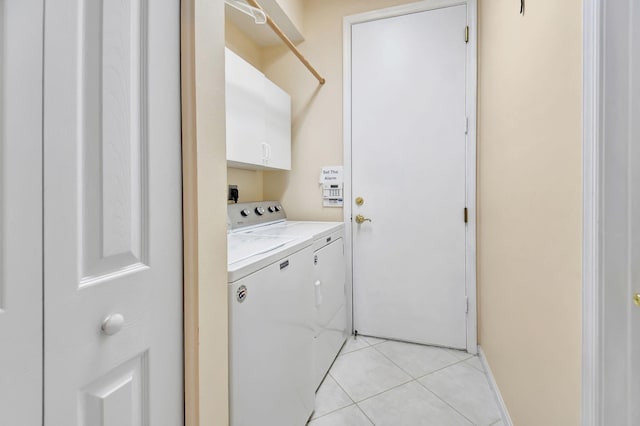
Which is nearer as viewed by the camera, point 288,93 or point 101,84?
point 101,84

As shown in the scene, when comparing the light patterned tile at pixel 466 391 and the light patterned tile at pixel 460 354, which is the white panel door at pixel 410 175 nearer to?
the light patterned tile at pixel 460 354

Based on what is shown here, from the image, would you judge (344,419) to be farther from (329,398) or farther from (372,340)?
(372,340)

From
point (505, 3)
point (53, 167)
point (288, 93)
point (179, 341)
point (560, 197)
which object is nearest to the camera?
point (53, 167)

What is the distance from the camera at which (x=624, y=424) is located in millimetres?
705

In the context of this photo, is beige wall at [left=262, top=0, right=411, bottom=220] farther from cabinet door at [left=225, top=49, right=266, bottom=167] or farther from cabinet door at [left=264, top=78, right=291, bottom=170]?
cabinet door at [left=225, top=49, right=266, bottom=167]

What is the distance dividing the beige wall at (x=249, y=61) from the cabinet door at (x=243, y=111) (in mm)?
352

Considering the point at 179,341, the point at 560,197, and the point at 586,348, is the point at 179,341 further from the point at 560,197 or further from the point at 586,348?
the point at 560,197

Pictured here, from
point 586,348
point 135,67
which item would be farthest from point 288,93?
point 586,348

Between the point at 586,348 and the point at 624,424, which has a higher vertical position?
the point at 586,348

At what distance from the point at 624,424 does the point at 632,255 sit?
1.32 feet

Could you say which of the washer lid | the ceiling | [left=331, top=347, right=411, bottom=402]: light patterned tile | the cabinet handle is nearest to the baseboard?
[left=331, top=347, right=411, bottom=402]: light patterned tile

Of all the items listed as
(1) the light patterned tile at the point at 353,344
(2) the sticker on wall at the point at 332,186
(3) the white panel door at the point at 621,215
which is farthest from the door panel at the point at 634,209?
(2) the sticker on wall at the point at 332,186

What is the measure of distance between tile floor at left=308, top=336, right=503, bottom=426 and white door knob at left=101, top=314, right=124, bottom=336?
4.21 ft

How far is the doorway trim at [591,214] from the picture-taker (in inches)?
28.7
